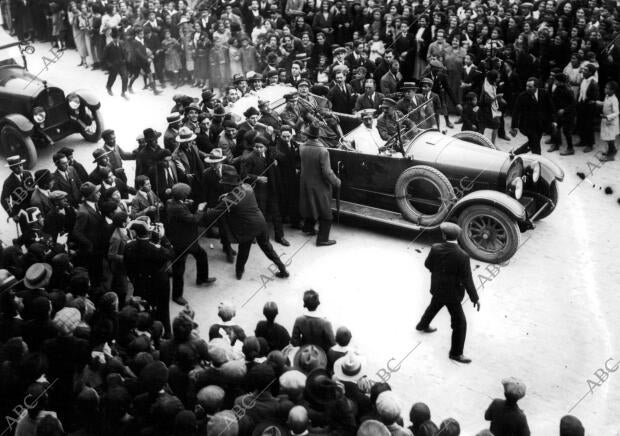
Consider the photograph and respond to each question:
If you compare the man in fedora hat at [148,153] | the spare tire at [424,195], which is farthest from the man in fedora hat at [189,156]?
the spare tire at [424,195]

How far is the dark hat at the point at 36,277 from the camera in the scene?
6.26m

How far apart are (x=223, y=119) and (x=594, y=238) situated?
5608 mm

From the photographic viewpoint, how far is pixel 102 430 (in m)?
4.93

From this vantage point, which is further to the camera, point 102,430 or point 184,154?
point 184,154

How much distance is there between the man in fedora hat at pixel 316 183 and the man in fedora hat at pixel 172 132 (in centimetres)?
192

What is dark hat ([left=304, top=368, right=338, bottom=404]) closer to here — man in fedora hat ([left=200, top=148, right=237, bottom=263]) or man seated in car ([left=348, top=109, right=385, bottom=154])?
man in fedora hat ([left=200, top=148, right=237, bottom=263])

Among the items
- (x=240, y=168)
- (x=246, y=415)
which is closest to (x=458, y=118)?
(x=240, y=168)

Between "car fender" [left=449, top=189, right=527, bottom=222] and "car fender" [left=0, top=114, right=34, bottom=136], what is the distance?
278 inches

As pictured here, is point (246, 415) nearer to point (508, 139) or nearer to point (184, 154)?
point (184, 154)

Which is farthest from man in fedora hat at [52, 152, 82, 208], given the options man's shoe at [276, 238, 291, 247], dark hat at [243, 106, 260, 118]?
man's shoe at [276, 238, 291, 247]

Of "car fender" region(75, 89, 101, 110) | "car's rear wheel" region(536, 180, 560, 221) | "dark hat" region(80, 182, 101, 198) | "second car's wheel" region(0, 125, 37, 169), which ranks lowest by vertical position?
"car's rear wheel" region(536, 180, 560, 221)

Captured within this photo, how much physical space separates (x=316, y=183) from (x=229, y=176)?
4.13 ft

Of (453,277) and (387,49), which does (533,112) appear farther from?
(453,277)

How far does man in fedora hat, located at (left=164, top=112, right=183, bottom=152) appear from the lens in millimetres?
9586
